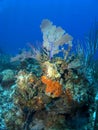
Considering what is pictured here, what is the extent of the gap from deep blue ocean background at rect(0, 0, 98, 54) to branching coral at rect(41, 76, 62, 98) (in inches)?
2340

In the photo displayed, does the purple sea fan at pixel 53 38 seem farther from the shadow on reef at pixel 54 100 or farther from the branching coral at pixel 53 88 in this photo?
the branching coral at pixel 53 88

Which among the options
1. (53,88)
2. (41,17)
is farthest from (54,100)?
(41,17)

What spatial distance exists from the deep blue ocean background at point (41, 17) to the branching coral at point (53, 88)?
59443 mm

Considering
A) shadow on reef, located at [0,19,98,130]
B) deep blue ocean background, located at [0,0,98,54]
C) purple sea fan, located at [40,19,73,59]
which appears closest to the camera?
shadow on reef, located at [0,19,98,130]

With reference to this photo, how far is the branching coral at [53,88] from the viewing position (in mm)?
5426

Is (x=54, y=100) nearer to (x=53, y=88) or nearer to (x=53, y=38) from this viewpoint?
(x=53, y=88)

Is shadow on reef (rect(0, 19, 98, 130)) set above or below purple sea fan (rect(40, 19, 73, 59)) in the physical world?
below

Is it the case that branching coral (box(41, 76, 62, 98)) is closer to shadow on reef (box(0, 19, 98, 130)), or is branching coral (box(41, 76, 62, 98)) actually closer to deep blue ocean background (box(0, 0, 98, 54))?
shadow on reef (box(0, 19, 98, 130))

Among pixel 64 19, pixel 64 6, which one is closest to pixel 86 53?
pixel 64 6

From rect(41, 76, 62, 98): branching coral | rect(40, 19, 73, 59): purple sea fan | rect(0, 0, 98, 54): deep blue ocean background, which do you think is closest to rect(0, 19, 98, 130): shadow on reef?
rect(41, 76, 62, 98): branching coral

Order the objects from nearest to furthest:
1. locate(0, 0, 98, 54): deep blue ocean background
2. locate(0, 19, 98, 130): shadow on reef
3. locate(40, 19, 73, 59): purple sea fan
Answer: locate(0, 19, 98, 130): shadow on reef, locate(40, 19, 73, 59): purple sea fan, locate(0, 0, 98, 54): deep blue ocean background

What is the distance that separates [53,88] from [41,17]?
79681 mm

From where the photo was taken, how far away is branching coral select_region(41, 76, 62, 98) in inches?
214

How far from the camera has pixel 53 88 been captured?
5.46m
